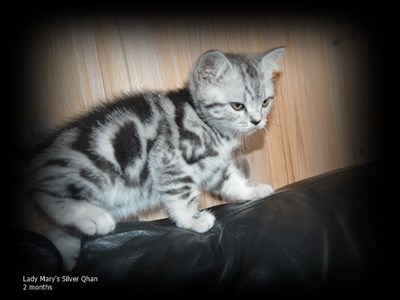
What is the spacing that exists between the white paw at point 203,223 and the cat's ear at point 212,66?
1.24ft

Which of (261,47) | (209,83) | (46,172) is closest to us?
(46,172)

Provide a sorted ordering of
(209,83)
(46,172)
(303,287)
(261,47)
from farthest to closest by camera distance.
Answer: (261,47) → (209,83) → (46,172) → (303,287)

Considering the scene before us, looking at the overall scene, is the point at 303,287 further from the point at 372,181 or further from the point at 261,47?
the point at 261,47

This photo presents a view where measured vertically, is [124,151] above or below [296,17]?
below

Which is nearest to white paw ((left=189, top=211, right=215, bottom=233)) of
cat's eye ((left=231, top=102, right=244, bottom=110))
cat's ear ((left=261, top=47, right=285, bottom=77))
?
cat's eye ((left=231, top=102, right=244, bottom=110))

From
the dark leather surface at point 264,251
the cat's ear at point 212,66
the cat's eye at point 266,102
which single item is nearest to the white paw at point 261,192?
the dark leather surface at point 264,251

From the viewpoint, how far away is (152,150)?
847 millimetres

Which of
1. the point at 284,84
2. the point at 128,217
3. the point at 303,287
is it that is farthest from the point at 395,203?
the point at 128,217

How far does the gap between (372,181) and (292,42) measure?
0.53 meters

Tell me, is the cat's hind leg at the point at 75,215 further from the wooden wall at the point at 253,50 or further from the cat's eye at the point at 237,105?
the cat's eye at the point at 237,105

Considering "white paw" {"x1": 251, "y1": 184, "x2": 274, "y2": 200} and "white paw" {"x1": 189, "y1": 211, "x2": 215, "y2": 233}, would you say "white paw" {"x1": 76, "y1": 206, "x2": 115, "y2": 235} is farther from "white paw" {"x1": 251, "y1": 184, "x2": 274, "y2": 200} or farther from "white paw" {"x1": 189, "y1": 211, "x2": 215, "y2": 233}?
"white paw" {"x1": 251, "y1": 184, "x2": 274, "y2": 200}

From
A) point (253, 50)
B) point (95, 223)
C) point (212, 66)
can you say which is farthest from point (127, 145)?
point (253, 50)

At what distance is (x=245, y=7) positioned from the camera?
2.70 feet

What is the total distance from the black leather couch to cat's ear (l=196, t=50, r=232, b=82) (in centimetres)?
38
